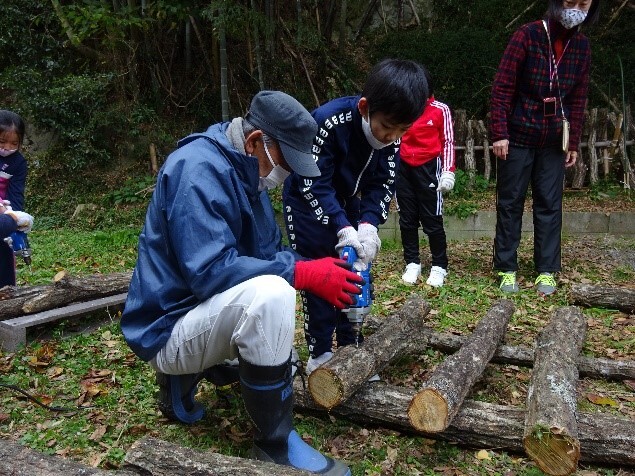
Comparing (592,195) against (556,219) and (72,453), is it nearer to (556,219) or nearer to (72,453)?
(556,219)

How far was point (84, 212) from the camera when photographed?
9.66 meters

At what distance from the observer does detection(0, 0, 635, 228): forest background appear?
31.0 feet

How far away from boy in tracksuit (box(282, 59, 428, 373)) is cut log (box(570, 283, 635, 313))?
6.83ft

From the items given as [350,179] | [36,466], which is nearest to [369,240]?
[350,179]

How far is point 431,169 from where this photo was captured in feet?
16.7

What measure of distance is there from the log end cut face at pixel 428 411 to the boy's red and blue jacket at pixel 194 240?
2.39 ft

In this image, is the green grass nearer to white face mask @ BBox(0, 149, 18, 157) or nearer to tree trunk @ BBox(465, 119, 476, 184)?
white face mask @ BBox(0, 149, 18, 157)

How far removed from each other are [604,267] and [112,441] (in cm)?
476

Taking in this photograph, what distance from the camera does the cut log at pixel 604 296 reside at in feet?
14.1

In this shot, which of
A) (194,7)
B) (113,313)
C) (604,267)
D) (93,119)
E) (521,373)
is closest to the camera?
(521,373)

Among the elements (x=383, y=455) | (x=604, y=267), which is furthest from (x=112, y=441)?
(x=604, y=267)

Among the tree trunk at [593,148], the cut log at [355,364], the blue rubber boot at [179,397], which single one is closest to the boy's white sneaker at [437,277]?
the cut log at [355,364]

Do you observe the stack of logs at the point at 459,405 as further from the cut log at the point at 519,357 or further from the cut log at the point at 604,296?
the cut log at the point at 604,296

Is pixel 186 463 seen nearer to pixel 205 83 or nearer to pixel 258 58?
pixel 258 58
